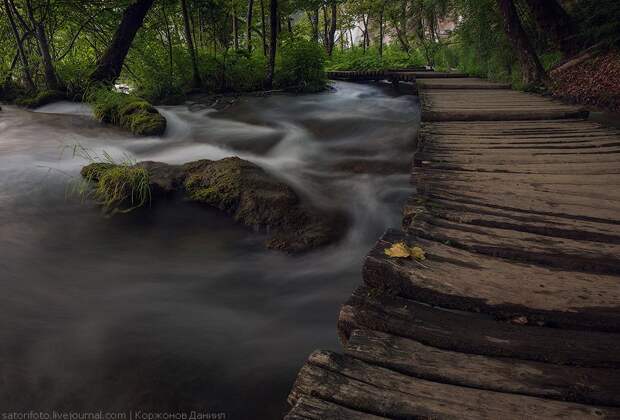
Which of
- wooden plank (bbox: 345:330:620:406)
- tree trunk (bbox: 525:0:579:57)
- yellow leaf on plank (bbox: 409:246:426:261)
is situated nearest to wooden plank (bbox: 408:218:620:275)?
yellow leaf on plank (bbox: 409:246:426:261)

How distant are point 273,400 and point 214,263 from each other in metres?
1.61

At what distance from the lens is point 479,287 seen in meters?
1.69

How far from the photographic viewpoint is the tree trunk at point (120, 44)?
974 cm

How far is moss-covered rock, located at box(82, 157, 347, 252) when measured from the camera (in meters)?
3.89

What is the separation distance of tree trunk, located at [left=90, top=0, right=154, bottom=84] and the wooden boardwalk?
30.3 feet

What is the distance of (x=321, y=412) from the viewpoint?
119 cm

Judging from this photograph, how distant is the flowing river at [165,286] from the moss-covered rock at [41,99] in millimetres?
3251

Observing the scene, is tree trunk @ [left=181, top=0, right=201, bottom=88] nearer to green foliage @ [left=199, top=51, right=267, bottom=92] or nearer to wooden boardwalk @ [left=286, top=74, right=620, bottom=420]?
green foliage @ [left=199, top=51, right=267, bottom=92]

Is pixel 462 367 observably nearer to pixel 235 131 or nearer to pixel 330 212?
pixel 330 212

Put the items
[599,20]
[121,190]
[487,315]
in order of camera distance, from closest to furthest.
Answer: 1. [487,315]
2. [121,190]
3. [599,20]

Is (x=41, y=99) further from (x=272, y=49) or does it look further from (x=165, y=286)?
(x=165, y=286)

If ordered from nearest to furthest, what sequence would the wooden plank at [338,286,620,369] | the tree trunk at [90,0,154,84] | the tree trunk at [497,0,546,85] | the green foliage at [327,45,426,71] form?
the wooden plank at [338,286,620,369] < the tree trunk at [497,0,546,85] < the tree trunk at [90,0,154,84] < the green foliage at [327,45,426,71]

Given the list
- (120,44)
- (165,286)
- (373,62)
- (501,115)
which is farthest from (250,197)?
(373,62)

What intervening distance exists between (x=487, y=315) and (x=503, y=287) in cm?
17
